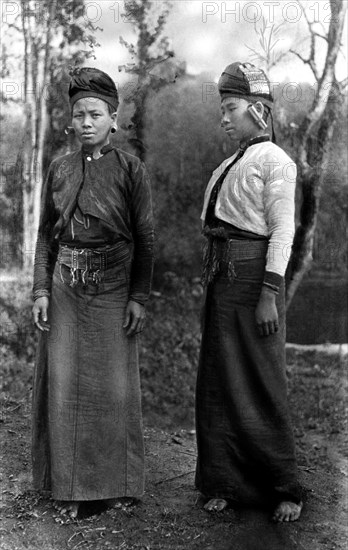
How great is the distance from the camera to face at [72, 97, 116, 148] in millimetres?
3320

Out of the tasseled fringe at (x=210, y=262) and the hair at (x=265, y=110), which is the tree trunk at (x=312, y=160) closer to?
the hair at (x=265, y=110)

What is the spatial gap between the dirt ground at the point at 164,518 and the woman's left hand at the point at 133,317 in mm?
909

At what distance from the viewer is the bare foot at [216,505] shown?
358 centimetres

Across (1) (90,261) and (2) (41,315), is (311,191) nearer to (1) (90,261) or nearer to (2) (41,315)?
(1) (90,261)

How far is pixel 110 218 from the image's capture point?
11.2 ft

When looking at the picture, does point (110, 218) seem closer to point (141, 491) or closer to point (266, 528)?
point (141, 491)

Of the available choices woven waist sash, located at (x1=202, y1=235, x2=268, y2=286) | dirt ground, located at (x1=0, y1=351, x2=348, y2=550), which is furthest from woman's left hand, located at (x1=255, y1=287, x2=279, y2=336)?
dirt ground, located at (x1=0, y1=351, x2=348, y2=550)

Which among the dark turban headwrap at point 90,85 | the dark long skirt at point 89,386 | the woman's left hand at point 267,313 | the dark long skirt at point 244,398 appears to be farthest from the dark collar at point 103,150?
the woman's left hand at point 267,313

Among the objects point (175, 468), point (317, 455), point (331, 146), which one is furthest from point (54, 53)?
point (317, 455)

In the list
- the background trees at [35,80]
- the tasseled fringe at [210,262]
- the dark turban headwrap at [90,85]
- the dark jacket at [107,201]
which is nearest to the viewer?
the dark turban headwrap at [90,85]

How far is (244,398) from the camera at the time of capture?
349 cm

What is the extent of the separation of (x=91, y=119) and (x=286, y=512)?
209 centimetres

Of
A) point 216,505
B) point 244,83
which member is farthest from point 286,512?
point 244,83

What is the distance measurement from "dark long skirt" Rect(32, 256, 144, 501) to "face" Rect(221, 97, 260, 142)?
2.78 ft
